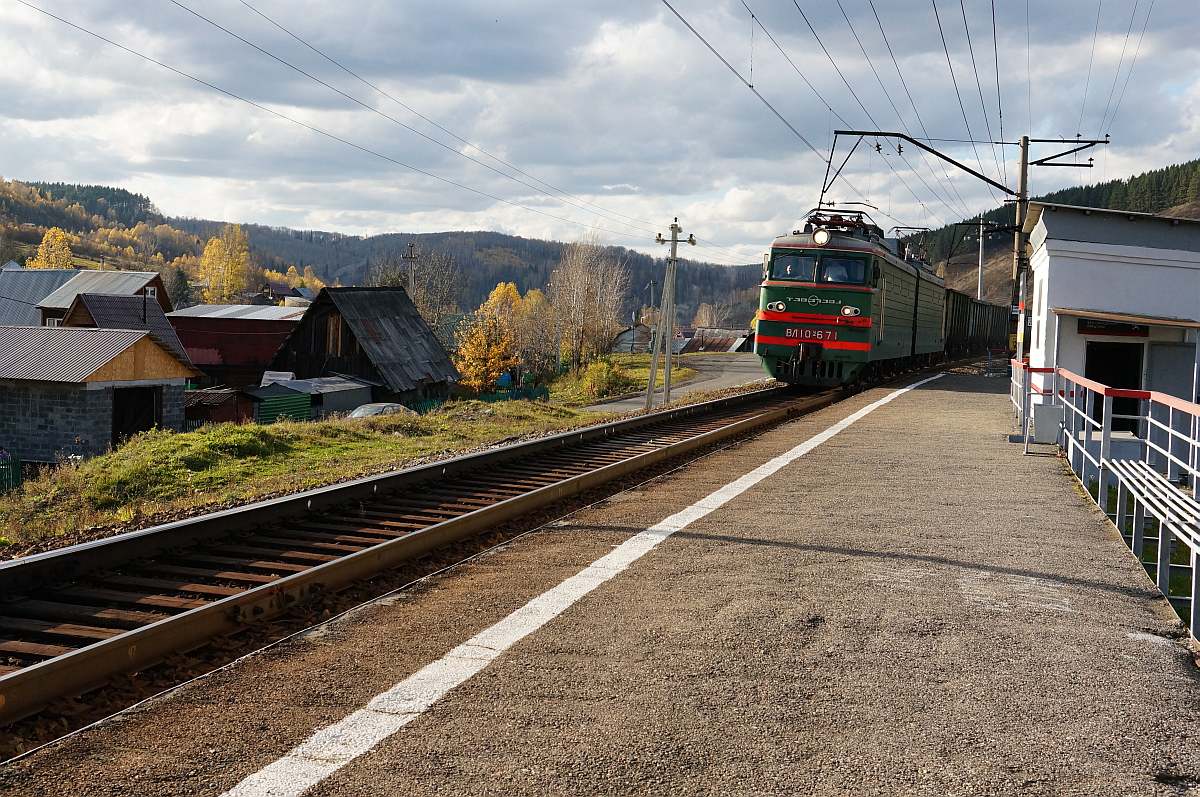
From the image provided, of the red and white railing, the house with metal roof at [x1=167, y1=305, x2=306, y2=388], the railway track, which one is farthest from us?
the house with metal roof at [x1=167, y1=305, x2=306, y2=388]

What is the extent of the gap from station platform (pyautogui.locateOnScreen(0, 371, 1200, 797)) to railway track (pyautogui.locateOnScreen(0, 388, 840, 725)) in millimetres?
451

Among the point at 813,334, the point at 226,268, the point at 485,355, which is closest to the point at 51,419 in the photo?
the point at 813,334

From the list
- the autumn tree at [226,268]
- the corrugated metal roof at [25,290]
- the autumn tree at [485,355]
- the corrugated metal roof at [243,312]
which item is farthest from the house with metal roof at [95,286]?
the autumn tree at [226,268]

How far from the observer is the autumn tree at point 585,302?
83500 millimetres

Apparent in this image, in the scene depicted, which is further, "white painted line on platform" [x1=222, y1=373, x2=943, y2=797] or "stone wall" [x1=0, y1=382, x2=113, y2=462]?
"stone wall" [x1=0, y1=382, x2=113, y2=462]

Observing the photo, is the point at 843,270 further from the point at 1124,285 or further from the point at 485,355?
the point at 485,355

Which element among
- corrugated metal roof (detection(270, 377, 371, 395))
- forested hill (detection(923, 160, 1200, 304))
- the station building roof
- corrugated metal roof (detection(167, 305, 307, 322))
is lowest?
corrugated metal roof (detection(270, 377, 371, 395))

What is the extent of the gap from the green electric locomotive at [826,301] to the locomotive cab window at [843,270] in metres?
0.02

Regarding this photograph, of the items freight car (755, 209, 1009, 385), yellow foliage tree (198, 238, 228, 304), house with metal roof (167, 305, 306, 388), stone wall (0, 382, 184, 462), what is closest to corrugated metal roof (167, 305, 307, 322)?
house with metal roof (167, 305, 306, 388)

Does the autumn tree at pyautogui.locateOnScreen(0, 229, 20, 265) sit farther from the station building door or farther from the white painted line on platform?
the white painted line on platform

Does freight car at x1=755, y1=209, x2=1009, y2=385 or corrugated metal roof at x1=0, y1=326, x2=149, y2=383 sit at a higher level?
freight car at x1=755, y1=209, x2=1009, y2=385

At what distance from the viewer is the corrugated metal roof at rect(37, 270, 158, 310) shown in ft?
187

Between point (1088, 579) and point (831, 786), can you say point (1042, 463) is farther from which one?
point (831, 786)

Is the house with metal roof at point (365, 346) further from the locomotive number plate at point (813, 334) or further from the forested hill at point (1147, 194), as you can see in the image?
the forested hill at point (1147, 194)
